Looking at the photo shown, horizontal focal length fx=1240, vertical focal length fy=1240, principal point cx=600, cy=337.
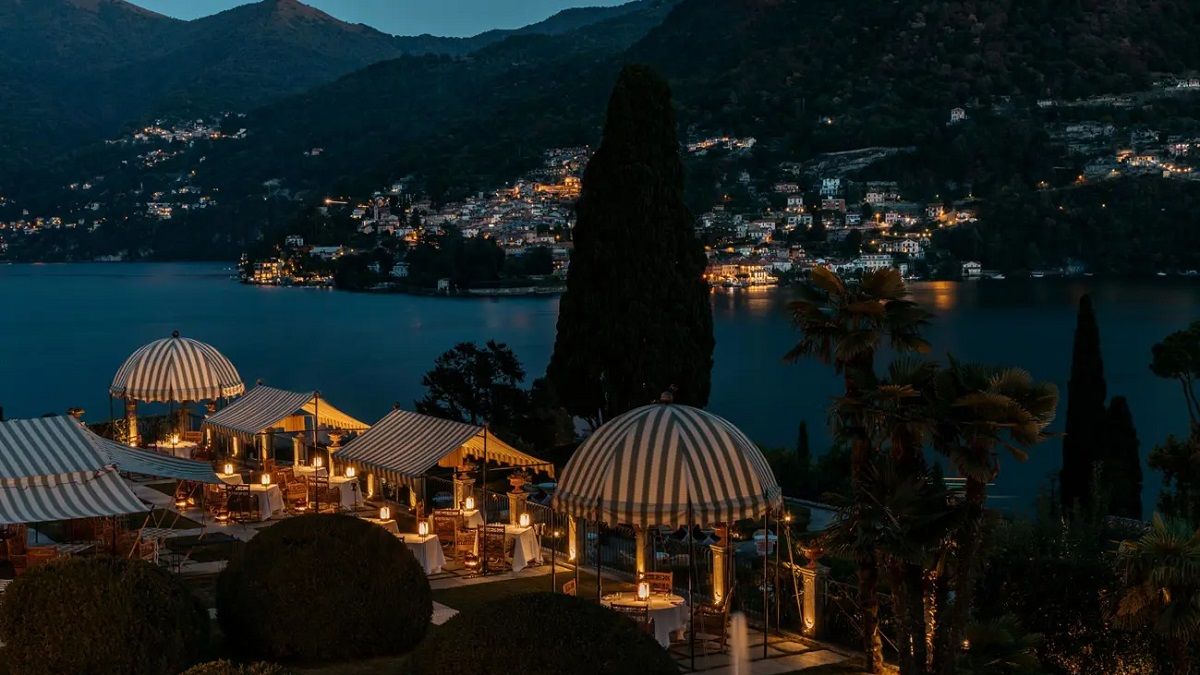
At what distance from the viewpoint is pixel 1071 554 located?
11.6 metres

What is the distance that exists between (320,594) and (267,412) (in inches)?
395

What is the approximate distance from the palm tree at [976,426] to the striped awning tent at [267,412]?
1198 cm

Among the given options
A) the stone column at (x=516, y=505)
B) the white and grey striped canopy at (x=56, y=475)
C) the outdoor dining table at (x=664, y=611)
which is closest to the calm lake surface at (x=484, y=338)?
the stone column at (x=516, y=505)

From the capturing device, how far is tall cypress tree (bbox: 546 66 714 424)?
23.8 meters

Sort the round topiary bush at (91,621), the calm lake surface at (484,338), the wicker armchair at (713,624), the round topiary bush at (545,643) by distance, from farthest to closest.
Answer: the calm lake surface at (484,338), the wicker armchair at (713,624), the round topiary bush at (91,621), the round topiary bush at (545,643)

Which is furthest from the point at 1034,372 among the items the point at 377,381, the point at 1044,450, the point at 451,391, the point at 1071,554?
the point at 1071,554

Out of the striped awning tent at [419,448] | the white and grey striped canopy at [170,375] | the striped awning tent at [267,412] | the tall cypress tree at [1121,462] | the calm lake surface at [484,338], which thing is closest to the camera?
the striped awning tent at [419,448]

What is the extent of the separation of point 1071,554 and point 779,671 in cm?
322

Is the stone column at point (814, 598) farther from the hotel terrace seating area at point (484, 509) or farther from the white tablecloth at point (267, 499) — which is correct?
the white tablecloth at point (267, 499)

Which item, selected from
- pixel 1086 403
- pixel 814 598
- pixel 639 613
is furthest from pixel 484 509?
pixel 1086 403

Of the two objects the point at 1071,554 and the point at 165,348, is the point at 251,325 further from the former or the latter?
the point at 1071,554

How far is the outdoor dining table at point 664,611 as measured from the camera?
35.6ft

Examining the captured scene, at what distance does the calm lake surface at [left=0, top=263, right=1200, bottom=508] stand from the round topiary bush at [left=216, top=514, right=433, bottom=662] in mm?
26660

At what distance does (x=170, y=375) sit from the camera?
22.8 m
